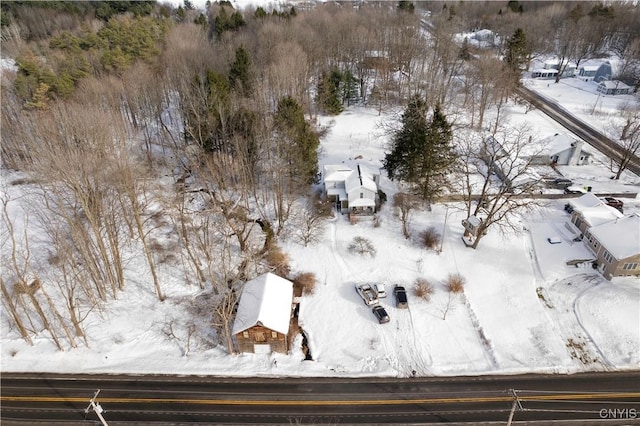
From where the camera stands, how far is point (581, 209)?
39375 millimetres

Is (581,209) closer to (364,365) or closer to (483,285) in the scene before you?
(483,285)

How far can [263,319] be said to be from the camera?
94.8 feet

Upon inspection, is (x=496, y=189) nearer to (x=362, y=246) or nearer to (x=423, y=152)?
(x=423, y=152)

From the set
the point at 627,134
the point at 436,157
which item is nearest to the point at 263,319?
the point at 436,157

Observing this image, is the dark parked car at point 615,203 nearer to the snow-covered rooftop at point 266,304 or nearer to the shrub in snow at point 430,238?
the shrub in snow at point 430,238

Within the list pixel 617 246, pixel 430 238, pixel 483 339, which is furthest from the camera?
pixel 430 238

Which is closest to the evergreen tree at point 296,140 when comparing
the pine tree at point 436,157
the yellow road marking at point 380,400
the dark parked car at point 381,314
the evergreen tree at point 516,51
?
the pine tree at point 436,157

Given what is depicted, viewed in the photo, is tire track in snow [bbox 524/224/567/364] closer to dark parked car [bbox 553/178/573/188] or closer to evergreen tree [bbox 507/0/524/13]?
dark parked car [bbox 553/178/573/188]

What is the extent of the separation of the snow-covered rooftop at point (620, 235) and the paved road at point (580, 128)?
19.1 meters

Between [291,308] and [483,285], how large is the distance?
56.1ft

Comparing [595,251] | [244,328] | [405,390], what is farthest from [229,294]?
[595,251]

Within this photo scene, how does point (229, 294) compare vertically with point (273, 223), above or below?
above

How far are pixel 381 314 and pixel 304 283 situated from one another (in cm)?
765

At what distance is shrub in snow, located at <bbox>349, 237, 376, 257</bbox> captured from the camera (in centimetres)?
3928
